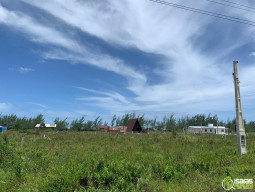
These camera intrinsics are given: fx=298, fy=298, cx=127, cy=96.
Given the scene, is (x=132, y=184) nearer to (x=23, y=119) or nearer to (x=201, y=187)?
(x=201, y=187)

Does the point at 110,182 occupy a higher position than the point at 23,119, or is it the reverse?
the point at 23,119

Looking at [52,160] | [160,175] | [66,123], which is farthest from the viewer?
[66,123]

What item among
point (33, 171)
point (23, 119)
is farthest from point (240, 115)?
point (23, 119)

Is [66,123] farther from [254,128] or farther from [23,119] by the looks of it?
[254,128]

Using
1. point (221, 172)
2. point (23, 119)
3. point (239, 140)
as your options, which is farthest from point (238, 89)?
point (23, 119)

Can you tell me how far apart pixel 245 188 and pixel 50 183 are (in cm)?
521

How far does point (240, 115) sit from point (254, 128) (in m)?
111

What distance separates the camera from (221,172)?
33.8ft

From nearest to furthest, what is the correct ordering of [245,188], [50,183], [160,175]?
1. [245,188]
2. [50,183]
3. [160,175]

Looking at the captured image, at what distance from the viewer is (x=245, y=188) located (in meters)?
7.66

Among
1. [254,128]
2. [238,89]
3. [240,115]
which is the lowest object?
[240,115]

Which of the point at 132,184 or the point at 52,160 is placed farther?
the point at 52,160

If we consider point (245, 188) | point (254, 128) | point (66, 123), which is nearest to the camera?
point (245, 188)

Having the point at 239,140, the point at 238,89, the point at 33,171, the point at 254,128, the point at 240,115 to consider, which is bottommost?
the point at 33,171
